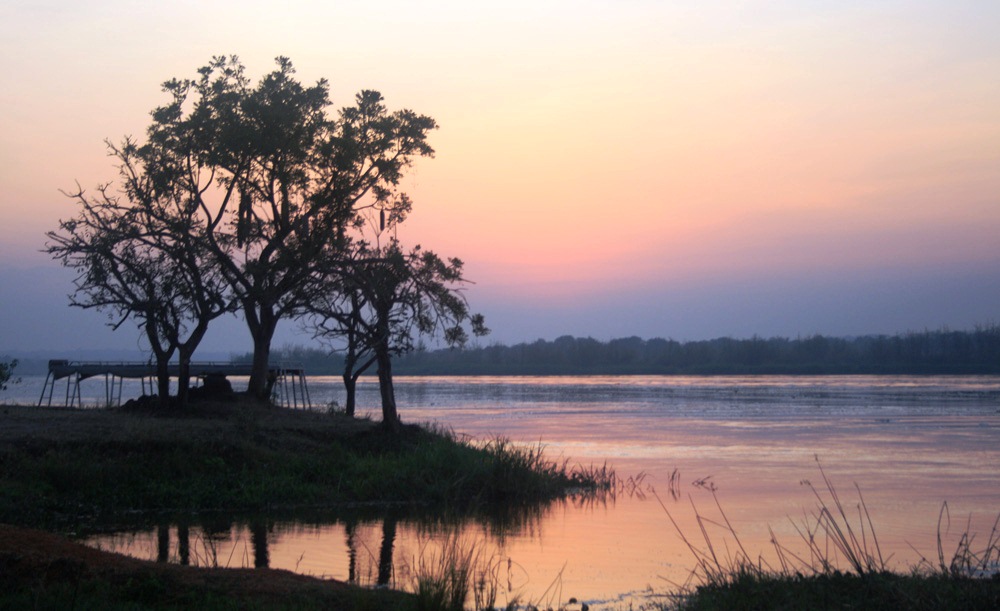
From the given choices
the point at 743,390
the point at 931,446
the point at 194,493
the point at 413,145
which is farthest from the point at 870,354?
the point at 194,493

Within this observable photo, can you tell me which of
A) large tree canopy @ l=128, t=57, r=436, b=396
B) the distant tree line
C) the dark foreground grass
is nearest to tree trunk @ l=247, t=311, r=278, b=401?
large tree canopy @ l=128, t=57, r=436, b=396

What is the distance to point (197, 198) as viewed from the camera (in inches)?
1075

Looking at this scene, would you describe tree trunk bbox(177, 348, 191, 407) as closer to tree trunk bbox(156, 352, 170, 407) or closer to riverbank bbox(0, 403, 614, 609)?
tree trunk bbox(156, 352, 170, 407)

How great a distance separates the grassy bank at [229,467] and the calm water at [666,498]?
1911mm

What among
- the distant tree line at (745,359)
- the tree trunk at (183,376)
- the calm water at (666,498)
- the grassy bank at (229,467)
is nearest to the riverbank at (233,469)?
the grassy bank at (229,467)

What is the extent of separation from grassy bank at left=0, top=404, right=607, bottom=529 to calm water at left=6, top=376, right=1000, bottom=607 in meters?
1.91

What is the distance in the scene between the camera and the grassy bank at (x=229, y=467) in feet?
60.8

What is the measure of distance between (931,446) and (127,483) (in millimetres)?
26636

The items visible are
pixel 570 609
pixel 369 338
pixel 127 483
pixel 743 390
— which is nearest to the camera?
pixel 570 609

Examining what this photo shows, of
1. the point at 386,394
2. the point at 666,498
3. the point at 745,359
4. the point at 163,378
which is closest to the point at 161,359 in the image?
the point at 163,378

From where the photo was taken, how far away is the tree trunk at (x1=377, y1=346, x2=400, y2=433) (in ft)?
81.1

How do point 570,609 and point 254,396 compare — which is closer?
point 570,609

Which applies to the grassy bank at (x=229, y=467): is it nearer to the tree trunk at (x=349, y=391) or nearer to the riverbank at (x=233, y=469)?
the riverbank at (x=233, y=469)

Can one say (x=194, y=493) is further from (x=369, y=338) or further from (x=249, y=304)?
(x=249, y=304)
